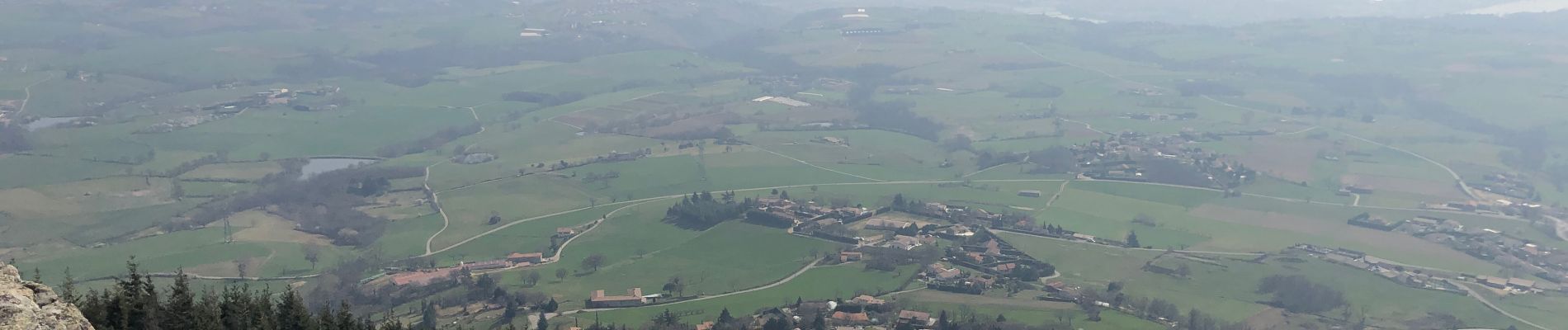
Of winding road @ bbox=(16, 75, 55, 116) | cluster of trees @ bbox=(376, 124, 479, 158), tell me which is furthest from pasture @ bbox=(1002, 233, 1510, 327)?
winding road @ bbox=(16, 75, 55, 116)

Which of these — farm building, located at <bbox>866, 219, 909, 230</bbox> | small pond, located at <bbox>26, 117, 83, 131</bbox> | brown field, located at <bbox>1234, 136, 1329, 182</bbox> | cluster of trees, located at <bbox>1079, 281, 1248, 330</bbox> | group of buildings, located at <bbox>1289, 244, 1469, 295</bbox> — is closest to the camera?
cluster of trees, located at <bbox>1079, 281, 1248, 330</bbox>

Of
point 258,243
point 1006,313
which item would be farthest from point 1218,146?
point 258,243

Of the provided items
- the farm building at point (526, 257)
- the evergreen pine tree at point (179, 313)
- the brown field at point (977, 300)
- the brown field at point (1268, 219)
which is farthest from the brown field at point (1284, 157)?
the evergreen pine tree at point (179, 313)

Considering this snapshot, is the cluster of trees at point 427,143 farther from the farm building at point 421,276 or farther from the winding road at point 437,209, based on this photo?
the farm building at point 421,276

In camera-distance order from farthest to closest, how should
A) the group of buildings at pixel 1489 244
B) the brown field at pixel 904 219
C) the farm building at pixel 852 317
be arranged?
the brown field at pixel 904 219 < the group of buildings at pixel 1489 244 < the farm building at pixel 852 317

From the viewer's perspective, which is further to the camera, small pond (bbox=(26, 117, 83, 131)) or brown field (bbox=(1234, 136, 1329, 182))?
small pond (bbox=(26, 117, 83, 131))

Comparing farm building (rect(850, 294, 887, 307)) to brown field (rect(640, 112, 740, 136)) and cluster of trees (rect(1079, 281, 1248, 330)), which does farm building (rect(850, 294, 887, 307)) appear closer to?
cluster of trees (rect(1079, 281, 1248, 330))
